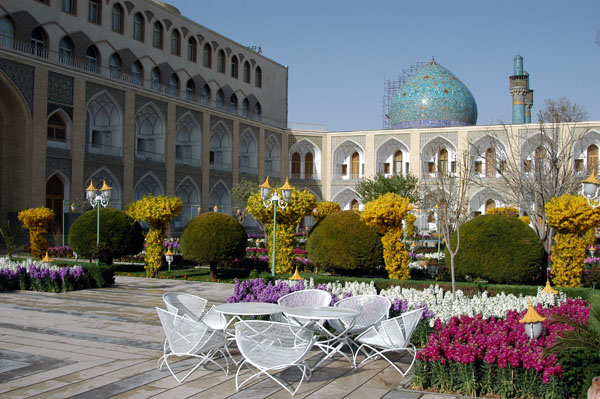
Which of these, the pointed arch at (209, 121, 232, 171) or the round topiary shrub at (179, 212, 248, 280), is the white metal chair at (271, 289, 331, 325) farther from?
the pointed arch at (209, 121, 232, 171)

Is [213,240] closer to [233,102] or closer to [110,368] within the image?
[110,368]

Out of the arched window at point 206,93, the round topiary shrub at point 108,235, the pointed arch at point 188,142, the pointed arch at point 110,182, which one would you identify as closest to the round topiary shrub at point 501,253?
the round topiary shrub at point 108,235

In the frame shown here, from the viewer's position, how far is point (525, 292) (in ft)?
31.6

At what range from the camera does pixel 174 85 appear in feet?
107

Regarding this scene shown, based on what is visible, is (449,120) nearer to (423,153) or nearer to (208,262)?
(423,153)

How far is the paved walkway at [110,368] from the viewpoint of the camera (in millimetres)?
4855

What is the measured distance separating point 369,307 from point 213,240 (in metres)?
8.39

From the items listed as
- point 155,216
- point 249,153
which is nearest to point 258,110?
point 249,153

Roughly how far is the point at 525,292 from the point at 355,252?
417 cm

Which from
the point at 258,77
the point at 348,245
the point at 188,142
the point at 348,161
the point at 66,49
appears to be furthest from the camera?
the point at 258,77

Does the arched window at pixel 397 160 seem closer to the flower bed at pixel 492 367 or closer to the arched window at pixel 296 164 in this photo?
the arched window at pixel 296 164

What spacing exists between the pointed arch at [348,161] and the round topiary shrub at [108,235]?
22.3 meters

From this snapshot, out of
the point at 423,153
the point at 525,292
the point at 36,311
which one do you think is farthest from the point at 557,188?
the point at 423,153

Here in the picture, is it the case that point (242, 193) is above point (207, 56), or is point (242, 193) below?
below
